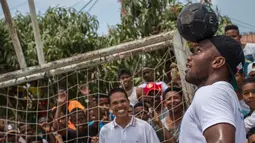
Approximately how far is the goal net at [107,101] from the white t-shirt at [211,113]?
8.43 feet

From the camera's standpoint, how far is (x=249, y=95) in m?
4.21

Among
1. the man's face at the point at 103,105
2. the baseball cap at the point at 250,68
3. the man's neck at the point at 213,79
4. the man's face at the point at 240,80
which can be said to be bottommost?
the man's face at the point at 103,105

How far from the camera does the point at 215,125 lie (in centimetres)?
172

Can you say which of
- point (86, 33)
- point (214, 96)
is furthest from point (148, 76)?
point (86, 33)

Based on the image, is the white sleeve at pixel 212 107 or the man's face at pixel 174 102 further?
the man's face at pixel 174 102

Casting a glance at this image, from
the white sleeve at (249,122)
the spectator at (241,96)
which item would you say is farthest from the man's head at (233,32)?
the white sleeve at (249,122)

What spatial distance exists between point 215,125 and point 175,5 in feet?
23.2

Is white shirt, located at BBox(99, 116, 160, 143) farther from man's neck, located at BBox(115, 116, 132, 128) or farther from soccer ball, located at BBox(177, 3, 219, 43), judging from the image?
soccer ball, located at BBox(177, 3, 219, 43)

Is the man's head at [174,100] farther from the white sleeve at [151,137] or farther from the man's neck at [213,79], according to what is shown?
the man's neck at [213,79]

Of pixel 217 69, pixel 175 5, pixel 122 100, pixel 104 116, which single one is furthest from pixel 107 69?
pixel 217 69

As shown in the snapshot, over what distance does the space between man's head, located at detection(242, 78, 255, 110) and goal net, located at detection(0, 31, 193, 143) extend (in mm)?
517

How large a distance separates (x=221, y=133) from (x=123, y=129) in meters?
2.60

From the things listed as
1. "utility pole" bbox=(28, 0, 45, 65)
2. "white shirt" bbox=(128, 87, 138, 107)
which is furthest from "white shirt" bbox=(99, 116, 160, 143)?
"utility pole" bbox=(28, 0, 45, 65)

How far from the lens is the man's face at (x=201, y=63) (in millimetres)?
1937
